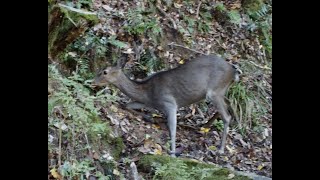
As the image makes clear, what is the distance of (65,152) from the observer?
601 cm

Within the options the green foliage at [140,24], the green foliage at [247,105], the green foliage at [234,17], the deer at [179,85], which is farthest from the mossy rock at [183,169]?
the green foliage at [234,17]

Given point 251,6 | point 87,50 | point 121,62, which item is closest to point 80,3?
point 87,50

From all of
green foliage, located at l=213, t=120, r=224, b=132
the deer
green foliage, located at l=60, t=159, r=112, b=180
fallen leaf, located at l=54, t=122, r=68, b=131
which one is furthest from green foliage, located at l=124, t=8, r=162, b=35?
green foliage, located at l=60, t=159, r=112, b=180

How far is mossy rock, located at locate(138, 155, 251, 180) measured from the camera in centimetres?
622

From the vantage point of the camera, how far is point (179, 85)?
6.94 metres

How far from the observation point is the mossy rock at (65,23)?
19.6 ft

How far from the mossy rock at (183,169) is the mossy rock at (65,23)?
1469mm

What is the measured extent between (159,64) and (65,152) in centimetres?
189

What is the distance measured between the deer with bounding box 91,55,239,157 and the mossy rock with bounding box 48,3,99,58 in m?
0.81

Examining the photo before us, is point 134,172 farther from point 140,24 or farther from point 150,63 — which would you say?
point 140,24

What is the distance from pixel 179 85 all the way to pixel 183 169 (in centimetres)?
110
